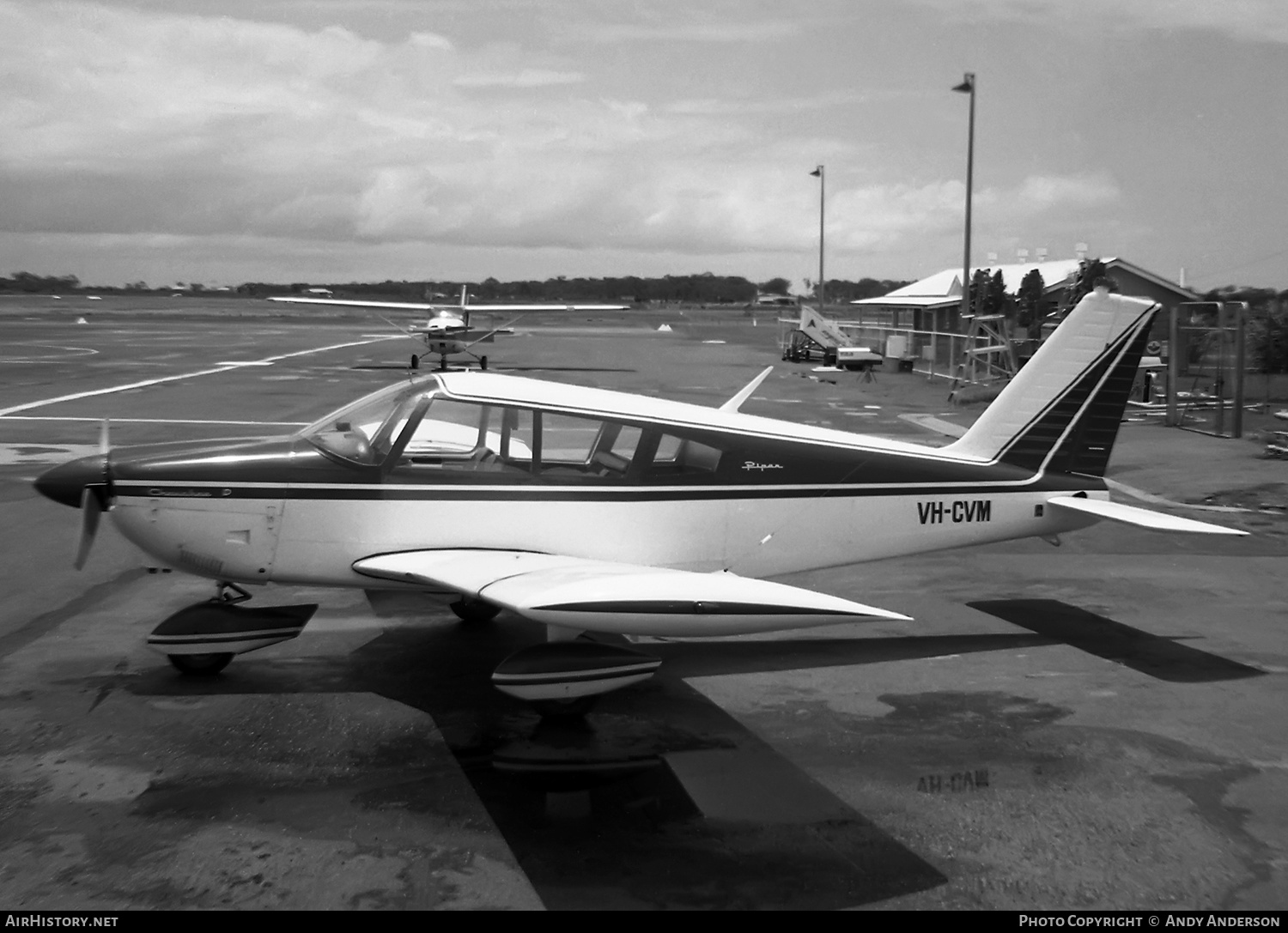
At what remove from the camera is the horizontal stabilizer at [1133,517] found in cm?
823

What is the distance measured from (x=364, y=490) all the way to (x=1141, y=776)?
5.09m

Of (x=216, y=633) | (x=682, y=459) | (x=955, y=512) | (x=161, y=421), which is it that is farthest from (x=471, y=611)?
(x=161, y=421)

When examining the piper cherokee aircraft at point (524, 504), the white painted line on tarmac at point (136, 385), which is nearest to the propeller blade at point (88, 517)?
the piper cherokee aircraft at point (524, 504)

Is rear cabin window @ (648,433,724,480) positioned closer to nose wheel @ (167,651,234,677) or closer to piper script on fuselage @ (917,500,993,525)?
piper script on fuselage @ (917,500,993,525)

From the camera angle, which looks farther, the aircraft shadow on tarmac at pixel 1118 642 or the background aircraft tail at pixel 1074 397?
the background aircraft tail at pixel 1074 397

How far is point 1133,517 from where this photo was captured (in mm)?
8523

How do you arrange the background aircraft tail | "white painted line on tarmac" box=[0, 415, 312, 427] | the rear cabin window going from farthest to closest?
"white painted line on tarmac" box=[0, 415, 312, 427]
the background aircraft tail
the rear cabin window

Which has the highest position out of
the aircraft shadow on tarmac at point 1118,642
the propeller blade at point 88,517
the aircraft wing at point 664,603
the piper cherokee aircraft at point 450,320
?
the piper cherokee aircraft at point 450,320

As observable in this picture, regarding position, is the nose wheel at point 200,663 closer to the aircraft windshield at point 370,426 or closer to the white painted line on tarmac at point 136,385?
the aircraft windshield at point 370,426

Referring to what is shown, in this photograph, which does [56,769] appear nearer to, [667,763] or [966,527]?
[667,763]

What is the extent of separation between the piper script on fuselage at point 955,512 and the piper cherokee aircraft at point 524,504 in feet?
0.05

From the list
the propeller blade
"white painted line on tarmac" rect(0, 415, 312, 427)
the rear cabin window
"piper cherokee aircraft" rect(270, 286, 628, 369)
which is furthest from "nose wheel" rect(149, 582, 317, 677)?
"piper cherokee aircraft" rect(270, 286, 628, 369)

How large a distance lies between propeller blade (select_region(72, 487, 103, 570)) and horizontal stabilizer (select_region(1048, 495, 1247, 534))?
6.98m

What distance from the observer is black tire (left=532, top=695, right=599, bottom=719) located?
681 cm
